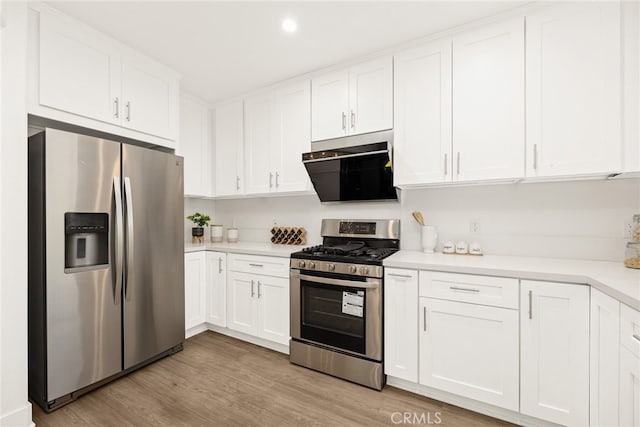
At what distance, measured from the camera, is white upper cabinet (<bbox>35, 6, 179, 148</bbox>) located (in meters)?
1.87

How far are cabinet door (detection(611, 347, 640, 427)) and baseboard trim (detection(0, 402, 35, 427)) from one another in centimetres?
295

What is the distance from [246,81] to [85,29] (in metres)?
1.24

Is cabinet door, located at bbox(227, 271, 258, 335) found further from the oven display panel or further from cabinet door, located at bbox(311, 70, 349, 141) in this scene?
cabinet door, located at bbox(311, 70, 349, 141)

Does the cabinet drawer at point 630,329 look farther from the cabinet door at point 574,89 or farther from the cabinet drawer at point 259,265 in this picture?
the cabinet drawer at point 259,265

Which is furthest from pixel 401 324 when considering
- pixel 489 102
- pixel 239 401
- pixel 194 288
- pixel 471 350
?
pixel 194 288

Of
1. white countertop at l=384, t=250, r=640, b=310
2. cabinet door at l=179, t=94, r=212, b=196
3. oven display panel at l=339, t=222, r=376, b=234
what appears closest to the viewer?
white countertop at l=384, t=250, r=640, b=310

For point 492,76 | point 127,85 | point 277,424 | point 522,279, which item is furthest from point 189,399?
point 492,76

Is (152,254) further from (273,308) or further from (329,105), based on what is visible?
(329,105)

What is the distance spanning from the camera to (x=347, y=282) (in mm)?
2125

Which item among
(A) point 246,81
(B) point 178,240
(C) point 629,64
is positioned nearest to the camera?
(C) point 629,64

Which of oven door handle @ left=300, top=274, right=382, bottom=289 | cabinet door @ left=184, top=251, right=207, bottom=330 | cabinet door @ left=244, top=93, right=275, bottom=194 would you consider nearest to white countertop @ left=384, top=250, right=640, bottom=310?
oven door handle @ left=300, top=274, right=382, bottom=289

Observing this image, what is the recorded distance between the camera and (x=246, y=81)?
9.39ft

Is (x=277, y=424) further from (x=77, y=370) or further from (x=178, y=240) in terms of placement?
(x=178, y=240)

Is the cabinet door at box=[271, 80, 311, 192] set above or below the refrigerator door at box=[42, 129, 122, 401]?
above
